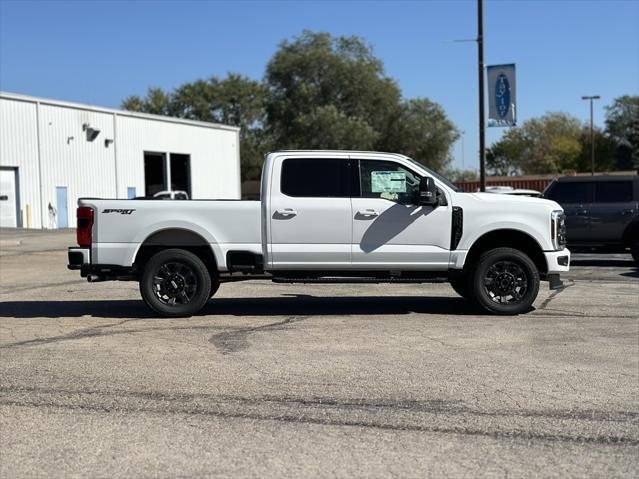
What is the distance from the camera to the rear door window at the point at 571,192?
17453mm

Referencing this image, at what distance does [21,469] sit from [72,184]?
40.0 metres

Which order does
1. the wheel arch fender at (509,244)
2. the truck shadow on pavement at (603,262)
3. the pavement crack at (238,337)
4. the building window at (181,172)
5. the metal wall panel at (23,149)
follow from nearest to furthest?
the pavement crack at (238,337), the wheel arch fender at (509,244), the truck shadow on pavement at (603,262), the metal wall panel at (23,149), the building window at (181,172)

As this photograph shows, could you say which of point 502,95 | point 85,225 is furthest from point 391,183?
point 502,95

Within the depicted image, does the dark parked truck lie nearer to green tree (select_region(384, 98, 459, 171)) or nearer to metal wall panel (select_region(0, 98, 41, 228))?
metal wall panel (select_region(0, 98, 41, 228))

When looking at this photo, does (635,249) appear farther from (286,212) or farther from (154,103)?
(154,103)

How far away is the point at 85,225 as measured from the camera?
396 inches

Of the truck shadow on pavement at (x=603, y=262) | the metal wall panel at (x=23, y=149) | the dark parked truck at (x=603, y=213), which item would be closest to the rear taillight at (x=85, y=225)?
the dark parked truck at (x=603, y=213)

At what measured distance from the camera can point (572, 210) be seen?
17312 mm

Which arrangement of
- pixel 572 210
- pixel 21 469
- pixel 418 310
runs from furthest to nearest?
1. pixel 572 210
2. pixel 418 310
3. pixel 21 469

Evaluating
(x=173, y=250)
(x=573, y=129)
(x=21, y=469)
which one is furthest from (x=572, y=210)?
(x=573, y=129)

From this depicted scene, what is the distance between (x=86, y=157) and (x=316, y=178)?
35985 millimetres

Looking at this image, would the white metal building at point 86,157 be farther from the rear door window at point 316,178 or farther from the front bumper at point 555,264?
the front bumper at point 555,264

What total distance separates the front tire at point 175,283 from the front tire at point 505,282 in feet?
11.2

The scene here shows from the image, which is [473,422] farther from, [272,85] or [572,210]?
[272,85]
